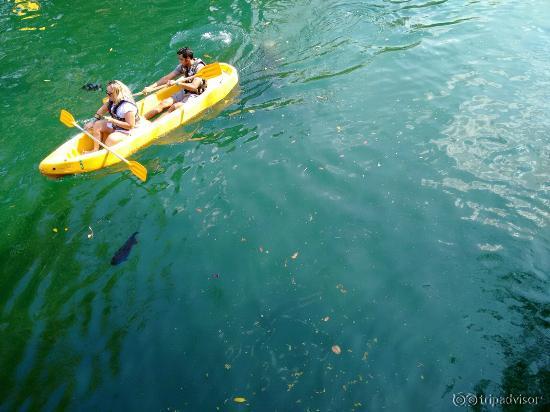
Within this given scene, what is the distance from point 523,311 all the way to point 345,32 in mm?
9059

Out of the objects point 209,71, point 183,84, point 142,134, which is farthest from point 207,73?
point 142,134

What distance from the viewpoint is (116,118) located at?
8.49 meters

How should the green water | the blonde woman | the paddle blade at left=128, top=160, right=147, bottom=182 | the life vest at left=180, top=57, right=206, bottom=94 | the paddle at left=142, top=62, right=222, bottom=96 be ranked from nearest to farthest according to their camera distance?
the green water
the paddle blade at left=128, top=160, right=147, bottom=182
the blonde woman
the paddle at left=142, top=62, right=222, bottom=96
the life vest at left=180, top=57, right=206, bottom=94

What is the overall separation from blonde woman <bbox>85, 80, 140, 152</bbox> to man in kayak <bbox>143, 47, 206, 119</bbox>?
1066 mm

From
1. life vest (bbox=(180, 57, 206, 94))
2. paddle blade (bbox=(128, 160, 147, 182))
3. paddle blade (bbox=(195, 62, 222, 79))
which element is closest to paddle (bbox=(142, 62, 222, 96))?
paddle blade (bbox=(195, 62, 222, 79))

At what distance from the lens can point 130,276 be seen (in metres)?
6.35

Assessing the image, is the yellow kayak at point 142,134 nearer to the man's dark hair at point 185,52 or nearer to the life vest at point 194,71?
the life vest at point 194,71

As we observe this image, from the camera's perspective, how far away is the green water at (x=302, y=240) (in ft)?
16.9

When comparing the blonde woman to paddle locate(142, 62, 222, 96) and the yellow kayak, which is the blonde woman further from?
paddle locate(142, 62, 222, 96)

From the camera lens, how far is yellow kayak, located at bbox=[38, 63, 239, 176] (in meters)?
7.93

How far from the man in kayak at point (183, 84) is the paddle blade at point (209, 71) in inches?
5.6

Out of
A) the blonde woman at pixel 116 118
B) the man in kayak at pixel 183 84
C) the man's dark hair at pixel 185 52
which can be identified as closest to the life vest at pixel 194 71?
the man in kayak at pixel 183 84

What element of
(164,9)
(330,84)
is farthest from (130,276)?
(164,9)

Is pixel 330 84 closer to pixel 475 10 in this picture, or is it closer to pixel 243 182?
pixel 243 182
